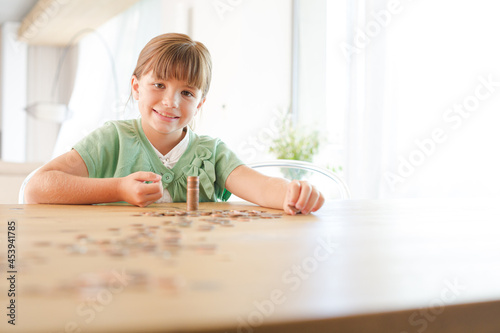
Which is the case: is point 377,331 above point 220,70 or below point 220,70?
below

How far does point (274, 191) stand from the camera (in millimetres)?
1188

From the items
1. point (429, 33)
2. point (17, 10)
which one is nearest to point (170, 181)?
point (429, 33)

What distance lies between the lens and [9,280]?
0.35 metres

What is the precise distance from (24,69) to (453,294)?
10.5m

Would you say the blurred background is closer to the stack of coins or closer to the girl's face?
the girl's face

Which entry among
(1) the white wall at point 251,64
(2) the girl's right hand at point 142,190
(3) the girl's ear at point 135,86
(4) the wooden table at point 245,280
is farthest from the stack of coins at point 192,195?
(1) the white wall at point 251,64

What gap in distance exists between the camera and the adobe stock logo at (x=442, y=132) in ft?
8.57

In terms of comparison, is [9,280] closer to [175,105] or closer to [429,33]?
[175,105]

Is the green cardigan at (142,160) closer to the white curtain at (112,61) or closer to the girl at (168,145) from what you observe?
the girl at (168,145)

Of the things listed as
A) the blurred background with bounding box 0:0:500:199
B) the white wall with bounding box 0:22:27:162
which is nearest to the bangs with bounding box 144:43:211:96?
the blurred background with bounding box 0:0:500:199

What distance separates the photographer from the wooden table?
11.3 inches

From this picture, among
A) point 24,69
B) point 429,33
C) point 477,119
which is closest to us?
point 477,119

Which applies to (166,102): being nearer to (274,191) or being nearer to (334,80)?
(274,191)

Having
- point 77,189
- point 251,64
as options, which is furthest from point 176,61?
point 251,64
